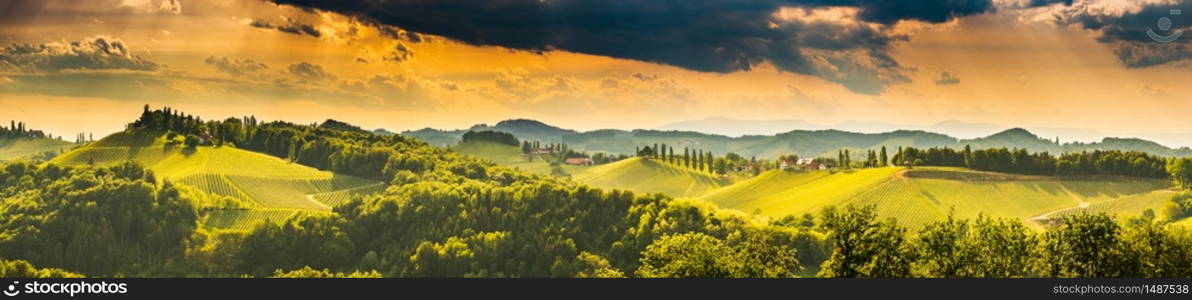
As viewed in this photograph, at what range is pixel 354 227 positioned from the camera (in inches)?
5123

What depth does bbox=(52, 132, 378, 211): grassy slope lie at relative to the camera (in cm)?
15562

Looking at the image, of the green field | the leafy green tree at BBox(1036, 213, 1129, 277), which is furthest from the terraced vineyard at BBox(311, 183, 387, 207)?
the leafy green tree at BBox(1036, 213, 1129, 277)

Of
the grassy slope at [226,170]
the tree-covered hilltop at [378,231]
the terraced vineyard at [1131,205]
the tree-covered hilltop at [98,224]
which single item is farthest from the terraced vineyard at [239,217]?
the terraced vineyard at [1131,205]

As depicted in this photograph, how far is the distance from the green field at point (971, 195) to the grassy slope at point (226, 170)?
89562 millimetres

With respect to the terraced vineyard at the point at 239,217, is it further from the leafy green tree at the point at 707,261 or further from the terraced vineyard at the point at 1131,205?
the terraced vineyard at the point at 1131,205

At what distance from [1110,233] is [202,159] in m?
167

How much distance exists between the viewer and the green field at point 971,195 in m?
148

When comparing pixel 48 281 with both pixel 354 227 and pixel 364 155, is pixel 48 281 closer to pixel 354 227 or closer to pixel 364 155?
pixel 354 227

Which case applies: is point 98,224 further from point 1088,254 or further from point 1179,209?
point 1179,209

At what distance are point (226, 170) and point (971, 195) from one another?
144114 mm

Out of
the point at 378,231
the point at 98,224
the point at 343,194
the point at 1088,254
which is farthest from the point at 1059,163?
the point at 98,224

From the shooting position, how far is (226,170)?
16588 cm

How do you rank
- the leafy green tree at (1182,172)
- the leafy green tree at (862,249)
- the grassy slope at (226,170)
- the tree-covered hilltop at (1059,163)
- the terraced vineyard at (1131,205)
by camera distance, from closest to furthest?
the leafy green tree at (862,249) < the terraced vineyard at (1131,205) < the leafy green tree at (1182,172) < the grassy slope at (226,170) < the tree-covered hilltop at (1059,163)

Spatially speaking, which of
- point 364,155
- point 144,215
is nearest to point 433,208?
point 144,215
